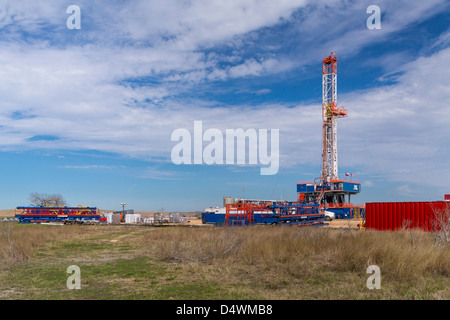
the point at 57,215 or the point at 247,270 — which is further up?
the point at 247,270

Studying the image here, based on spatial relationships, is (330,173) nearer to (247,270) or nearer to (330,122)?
(330,122)

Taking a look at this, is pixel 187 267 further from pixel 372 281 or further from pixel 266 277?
pixel 372 281

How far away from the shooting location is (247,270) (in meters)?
11.6

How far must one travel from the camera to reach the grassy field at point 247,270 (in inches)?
350

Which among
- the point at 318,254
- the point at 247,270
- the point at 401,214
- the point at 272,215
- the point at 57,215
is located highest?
the point at 401,214

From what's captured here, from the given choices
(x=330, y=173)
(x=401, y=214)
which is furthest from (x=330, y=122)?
(x=401, y=214)

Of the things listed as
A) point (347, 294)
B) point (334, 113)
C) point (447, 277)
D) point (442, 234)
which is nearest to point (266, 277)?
point (347, 294)

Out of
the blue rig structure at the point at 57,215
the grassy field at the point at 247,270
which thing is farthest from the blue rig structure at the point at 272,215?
the blue rig structure at the point at 57,215

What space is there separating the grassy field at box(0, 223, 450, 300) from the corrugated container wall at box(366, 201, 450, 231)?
900 cm


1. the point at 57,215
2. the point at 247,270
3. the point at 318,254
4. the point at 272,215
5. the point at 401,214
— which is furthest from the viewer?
the point at 57,215

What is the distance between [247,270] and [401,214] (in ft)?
56.2

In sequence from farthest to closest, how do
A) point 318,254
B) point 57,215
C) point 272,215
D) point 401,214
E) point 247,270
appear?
point 57,215
point 272,215
point 401,214
point 318,254
point 247,270

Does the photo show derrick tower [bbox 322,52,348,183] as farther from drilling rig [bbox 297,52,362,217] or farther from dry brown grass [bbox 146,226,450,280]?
dry brown grass [bbox 146,226,450,280]
